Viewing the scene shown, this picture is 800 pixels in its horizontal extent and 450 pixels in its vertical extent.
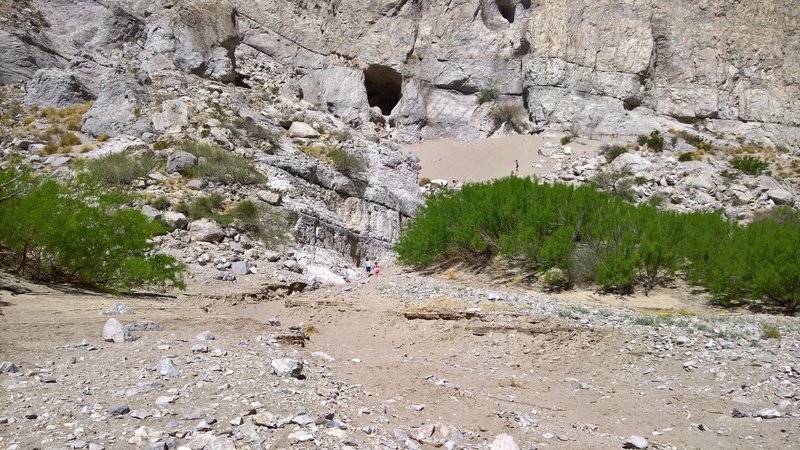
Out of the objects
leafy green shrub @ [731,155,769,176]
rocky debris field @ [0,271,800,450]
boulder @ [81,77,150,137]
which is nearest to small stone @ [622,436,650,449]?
rocky debris field @ [0,271,800,450]

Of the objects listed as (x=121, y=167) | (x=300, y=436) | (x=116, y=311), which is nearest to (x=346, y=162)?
(x=121, y=167)

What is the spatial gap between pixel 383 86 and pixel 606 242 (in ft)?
88.0

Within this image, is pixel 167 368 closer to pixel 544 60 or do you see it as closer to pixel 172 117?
pixel 172 117

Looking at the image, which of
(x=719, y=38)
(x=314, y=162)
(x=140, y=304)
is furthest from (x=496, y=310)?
(x=719, y=38)

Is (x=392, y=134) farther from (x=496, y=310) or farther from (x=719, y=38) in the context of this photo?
(x=496, y=310)

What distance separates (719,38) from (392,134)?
→ 19.8 meters

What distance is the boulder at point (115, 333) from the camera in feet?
19.0

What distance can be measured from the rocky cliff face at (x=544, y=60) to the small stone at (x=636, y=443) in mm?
29382

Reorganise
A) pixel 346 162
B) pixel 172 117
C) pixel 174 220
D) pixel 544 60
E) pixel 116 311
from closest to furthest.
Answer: pixel 116 311
pixel 174 220
pixel 172 117
pixel 346 162
pixel 544 60

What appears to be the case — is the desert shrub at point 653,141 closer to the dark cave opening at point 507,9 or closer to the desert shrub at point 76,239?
the dark cave opening at point 507,9

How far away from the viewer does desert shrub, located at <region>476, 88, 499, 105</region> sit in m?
34.9

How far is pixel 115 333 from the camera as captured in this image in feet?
19.1

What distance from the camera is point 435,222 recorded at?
16.3 m

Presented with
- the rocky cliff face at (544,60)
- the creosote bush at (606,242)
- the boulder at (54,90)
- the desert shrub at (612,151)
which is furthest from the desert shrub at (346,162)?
the desert shrub at (612,151)
